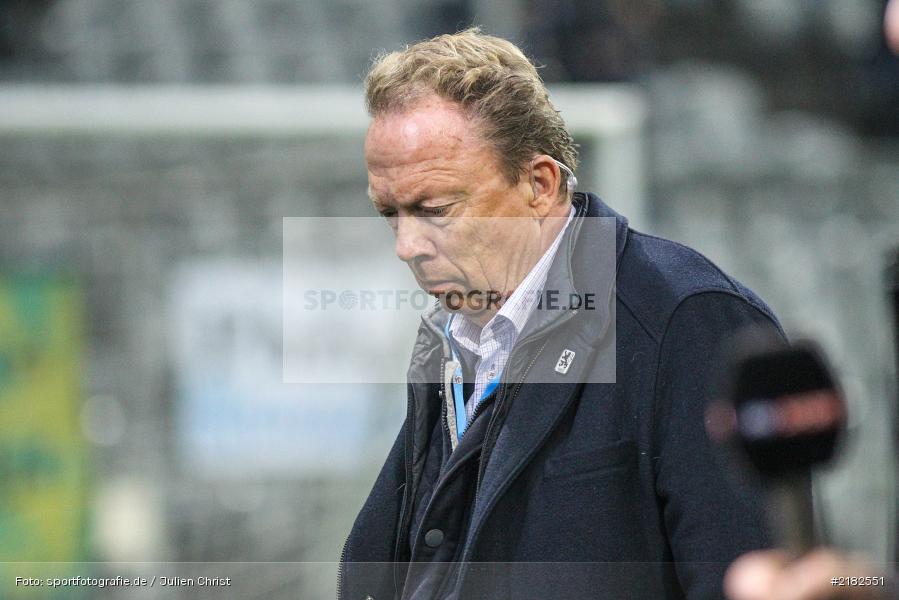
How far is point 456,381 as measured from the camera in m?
1.66

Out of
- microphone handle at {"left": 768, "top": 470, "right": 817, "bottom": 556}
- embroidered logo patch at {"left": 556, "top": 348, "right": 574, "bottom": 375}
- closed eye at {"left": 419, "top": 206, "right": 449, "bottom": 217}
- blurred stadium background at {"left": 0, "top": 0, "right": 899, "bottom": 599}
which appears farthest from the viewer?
blurred stadium background at {"left": 0, "top": 0, "right": 899, "bottom": 599}

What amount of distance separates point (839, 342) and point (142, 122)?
2.68m

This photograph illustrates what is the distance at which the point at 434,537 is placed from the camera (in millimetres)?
1547

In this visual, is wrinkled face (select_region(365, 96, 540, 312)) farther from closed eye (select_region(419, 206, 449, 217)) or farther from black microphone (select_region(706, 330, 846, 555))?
black microphone (select_region(706, 330, 846, 555))

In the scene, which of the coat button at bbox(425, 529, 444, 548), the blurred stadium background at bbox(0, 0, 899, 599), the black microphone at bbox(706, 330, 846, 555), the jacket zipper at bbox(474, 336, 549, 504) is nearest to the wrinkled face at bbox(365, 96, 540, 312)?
the jacket zipper at bbox(474, 336, 549, 504)

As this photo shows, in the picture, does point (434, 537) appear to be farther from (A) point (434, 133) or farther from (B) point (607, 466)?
(A) point (434, 133)

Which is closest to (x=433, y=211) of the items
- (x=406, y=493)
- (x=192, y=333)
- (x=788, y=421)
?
(x=406, y=493)

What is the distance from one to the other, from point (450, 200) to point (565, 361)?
283 millimetres

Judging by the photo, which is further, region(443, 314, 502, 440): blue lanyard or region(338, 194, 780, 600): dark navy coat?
region(443, 314, 502, 440): blue lanyard

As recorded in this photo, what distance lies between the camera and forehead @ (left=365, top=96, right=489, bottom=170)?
159 cm

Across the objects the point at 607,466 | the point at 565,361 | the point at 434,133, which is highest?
the point at 434,133

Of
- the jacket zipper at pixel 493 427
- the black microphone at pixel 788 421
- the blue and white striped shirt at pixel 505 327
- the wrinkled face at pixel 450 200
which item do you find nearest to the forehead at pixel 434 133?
the wrinkled face at pixel 450 200

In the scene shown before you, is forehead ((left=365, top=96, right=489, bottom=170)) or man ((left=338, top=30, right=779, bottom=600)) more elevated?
forehead ((left=365, top=96, right=489, bottom=170))

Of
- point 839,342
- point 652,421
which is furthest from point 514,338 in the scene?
point 839,342
